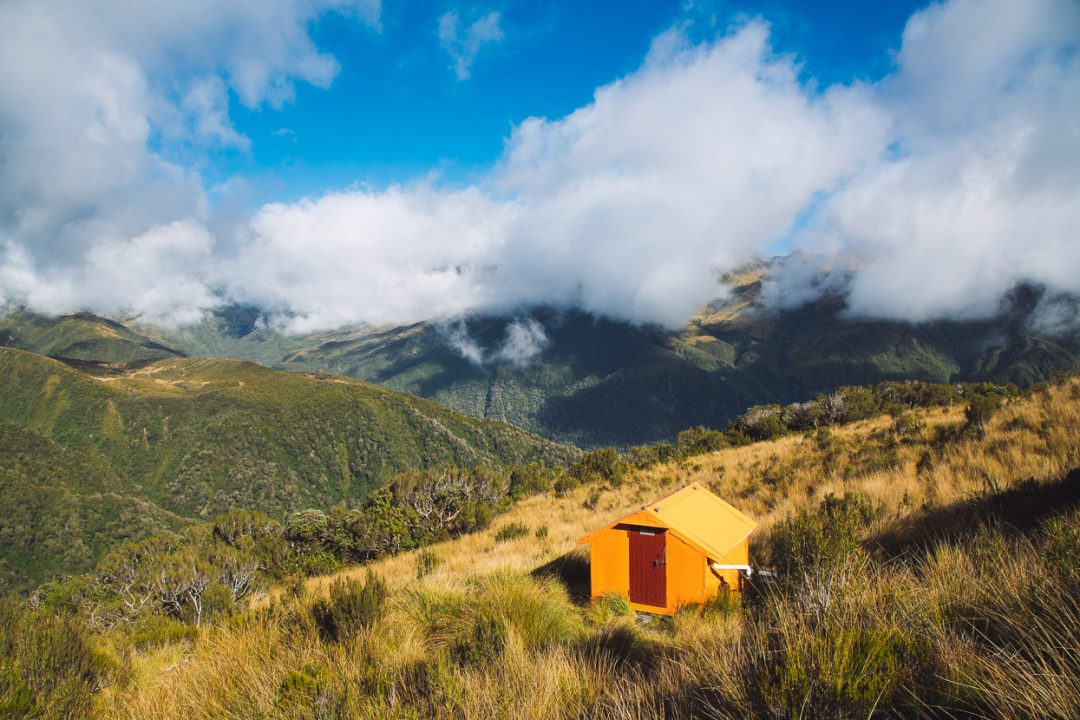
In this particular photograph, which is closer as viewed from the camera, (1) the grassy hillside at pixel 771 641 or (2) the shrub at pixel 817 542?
(1) the grassy hillside at pixel 771 641

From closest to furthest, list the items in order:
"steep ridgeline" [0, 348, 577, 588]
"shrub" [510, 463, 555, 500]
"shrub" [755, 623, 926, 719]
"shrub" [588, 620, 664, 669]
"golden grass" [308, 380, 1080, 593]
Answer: "shrub" [755, 623, 926, 719] < "shrub" [588, 620, 664, 669] < "golden grass" [308, 380, 1080, 593] < "shrub" [510, 463, 555, 500] < "steep ridgeline" [0, 348, 577, 588]

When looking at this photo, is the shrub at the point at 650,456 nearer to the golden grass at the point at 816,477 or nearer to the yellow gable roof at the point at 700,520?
the golden grass at the point at 816,477

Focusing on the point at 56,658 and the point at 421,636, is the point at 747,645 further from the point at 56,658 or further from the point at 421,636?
the point at 56,658

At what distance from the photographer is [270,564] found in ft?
86.3

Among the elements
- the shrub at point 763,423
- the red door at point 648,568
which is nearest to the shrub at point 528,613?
the red door at point 648,568

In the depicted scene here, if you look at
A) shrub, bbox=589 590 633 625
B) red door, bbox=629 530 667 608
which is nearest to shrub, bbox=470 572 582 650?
shrub, bbox=589 590 633 625

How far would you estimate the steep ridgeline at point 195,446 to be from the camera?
9481cm

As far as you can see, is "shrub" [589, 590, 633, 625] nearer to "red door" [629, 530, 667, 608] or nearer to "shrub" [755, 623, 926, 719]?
"red door" [629, 530, 667, 608]

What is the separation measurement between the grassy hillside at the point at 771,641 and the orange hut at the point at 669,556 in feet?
1.46

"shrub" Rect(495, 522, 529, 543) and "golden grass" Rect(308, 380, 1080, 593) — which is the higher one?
"golden grass" Rect(308, 380, 1080, 593)

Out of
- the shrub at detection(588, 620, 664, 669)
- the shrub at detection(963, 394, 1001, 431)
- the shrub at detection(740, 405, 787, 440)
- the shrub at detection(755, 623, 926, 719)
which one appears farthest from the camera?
the shrub at detection(740, 405, 787, 440)

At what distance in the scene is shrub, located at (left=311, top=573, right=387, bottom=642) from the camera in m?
4.70

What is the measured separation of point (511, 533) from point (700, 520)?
367 inches

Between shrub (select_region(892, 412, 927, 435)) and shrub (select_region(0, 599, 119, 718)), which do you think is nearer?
shrub (select_region(0, 599, 119, 718))
